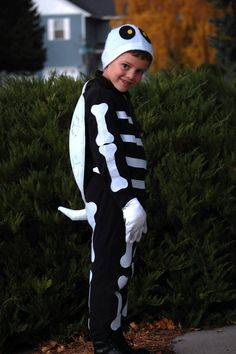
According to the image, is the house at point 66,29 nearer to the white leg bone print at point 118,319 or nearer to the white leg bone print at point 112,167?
the white leg bone print at point 118,319

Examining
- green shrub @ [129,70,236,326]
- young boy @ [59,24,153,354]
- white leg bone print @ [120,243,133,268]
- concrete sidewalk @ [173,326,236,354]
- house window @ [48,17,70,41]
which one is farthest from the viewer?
house window @ [48,17,70,41]

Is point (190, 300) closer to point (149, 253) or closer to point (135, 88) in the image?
point (149, 253)

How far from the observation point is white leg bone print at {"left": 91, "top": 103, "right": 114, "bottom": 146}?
3.55 metres

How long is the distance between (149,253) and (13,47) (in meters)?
41.5

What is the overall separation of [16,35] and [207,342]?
41.8 meters

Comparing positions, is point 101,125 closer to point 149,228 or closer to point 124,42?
point 124,42

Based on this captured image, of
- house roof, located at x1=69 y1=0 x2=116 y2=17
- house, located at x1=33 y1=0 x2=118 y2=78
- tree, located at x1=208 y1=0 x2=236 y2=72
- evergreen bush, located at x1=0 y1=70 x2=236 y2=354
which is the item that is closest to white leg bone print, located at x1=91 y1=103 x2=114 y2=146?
evergreen bush, located at x1=0 y1=70 x2=236 y2=354

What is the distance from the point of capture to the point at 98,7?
56969 mm

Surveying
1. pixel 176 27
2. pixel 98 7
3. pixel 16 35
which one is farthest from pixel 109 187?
pixel 98 7

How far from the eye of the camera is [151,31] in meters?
25.2

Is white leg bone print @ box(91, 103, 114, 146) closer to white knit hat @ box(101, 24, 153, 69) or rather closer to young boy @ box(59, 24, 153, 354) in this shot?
young boy @ box(59, 24, 153, 354)

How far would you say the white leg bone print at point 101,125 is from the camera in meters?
3.55

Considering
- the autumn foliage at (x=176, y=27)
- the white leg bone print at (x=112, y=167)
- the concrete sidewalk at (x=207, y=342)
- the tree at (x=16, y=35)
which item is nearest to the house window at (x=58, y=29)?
the tree at (x=16, y=35)

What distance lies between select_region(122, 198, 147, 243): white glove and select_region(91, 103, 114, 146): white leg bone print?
310 mm
